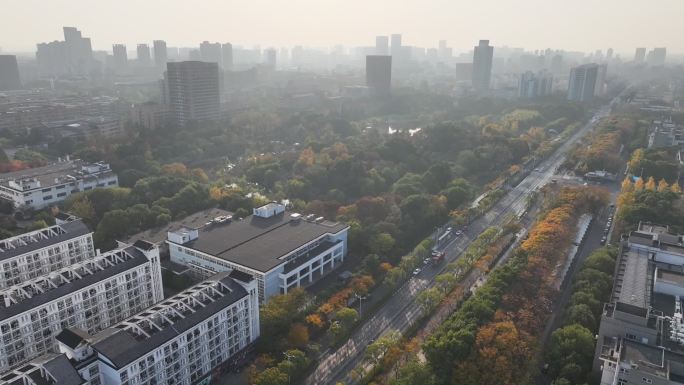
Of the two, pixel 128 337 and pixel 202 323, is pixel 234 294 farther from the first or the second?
pixel 128 337

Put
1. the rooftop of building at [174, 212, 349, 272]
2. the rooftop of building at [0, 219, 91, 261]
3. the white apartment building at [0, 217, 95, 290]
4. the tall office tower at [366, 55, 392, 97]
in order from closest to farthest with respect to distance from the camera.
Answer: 1. the white apartment building at [0, 217, 95, 290]
2. the rooftop of building at [0, 219, 91, 261]
3. the rooftop of building at [174, 212, 349, 272]
4. the tall office tower at [366, 55, 392, 97]

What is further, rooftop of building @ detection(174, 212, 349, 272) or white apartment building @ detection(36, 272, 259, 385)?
rooftop of building @ detection(174, 212, 349, 272)

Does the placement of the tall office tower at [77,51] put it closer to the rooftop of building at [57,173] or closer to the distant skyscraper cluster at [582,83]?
the rooftop of building at [57,173]

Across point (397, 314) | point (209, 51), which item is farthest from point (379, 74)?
point (397, 314)

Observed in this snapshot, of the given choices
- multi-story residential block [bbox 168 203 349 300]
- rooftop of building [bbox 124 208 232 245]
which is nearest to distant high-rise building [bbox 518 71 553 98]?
multi-story residential block [bbox 168 203 349 300]

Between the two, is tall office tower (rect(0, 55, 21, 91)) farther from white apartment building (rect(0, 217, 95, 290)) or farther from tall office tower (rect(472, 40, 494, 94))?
tall office tower (rect(472, 40, 494, 94))

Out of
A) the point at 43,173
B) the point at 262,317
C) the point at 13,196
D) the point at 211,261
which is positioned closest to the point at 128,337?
the point at 262,317

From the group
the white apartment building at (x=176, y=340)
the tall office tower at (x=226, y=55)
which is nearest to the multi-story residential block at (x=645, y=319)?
the white apartment building at (x=176, y=340)
